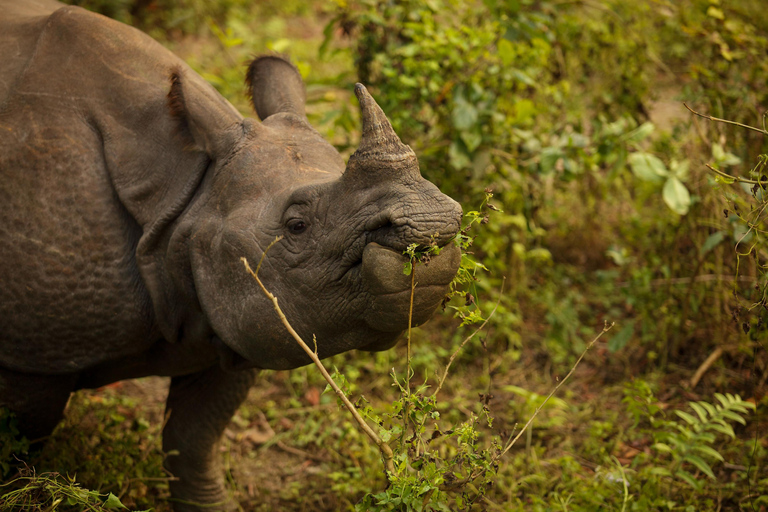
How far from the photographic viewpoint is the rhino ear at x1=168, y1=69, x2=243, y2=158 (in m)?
2.56

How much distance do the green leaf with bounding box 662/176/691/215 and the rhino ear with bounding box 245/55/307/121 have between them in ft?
6.84

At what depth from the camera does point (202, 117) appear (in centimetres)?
257

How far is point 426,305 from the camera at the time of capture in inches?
85.4

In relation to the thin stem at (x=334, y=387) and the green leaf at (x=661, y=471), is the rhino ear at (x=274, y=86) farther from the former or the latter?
the green leaf at (x=661, y=471)

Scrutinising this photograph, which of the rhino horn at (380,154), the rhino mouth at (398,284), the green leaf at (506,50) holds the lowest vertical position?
the rhino mouth at (398,284)

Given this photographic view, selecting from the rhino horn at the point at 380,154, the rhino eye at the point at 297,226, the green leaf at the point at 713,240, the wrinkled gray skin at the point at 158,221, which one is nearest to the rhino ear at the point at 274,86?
the wrinkled gray skin at the point at 158,221

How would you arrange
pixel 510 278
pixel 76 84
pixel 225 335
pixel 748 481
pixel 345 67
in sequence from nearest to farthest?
1. pixel 225 335
2. pixel 76 84
3. pixel 748 481
4. pixel 510 278
5. pixel 345 67

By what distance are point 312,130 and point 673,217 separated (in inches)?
113

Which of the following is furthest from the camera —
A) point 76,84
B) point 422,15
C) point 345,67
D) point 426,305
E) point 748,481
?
point 345,67

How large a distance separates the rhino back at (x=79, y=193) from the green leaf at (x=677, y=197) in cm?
253

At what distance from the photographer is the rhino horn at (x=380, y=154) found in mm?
2098

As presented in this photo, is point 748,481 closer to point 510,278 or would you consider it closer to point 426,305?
point 426,305

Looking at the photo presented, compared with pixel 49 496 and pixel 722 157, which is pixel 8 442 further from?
pixel 722 157

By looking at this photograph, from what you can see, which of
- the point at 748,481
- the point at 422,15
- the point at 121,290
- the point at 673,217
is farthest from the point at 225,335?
the point at 673,217
